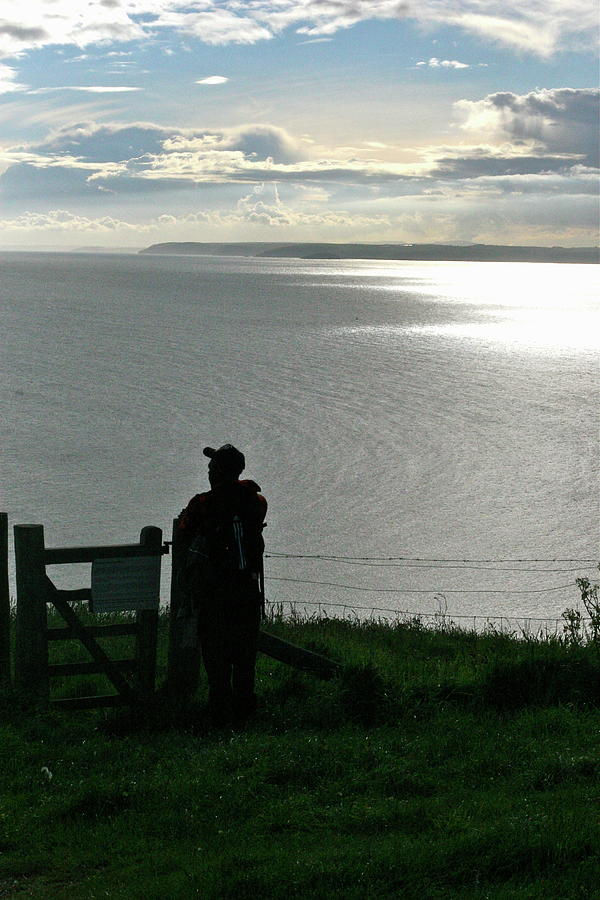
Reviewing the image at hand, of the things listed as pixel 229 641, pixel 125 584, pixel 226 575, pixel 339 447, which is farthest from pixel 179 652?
pixel 339 447

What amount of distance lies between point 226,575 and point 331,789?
1.89 meters

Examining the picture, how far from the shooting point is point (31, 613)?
768 cm

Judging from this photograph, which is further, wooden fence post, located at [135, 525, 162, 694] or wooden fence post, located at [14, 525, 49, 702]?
wooden fence post, located at [135, 525, 162, 694]

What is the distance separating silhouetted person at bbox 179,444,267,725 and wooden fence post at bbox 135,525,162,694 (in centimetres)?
33

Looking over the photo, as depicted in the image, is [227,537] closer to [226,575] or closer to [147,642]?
[226,575]

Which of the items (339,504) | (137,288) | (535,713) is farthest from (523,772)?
(137,288)

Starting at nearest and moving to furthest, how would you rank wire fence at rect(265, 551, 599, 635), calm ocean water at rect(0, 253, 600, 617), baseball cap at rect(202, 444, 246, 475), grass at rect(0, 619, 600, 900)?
1. grass at rect(0, 619, 600, 900)
2. baseball cap at rect(202, 444, 246, 475)
3. wire fence at rect(265, 551, 599, 635)
4. calm ocean water at rect(0, 253, 600, 617)

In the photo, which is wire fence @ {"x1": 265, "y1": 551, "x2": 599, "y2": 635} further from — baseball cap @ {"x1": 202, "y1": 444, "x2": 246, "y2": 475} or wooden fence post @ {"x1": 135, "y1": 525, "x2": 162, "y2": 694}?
baseball cap @ {"x1": 202, "y1": 444, "x2": 246, "y2": 475}

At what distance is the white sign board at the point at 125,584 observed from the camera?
776 cm

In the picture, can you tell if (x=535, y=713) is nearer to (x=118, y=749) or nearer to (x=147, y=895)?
(x=118, y=749)

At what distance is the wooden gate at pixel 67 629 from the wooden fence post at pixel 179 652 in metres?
0.14

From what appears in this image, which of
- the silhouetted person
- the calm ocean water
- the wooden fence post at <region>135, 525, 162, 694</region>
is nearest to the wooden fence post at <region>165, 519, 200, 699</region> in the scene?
the wooden fence post at <region>135, 525, 162, 694</region>

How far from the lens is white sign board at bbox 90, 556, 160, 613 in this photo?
25.5 ft

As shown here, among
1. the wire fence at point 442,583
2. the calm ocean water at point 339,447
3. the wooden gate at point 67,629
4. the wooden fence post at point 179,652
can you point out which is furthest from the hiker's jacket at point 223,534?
the calm ocean water at point 339,447
